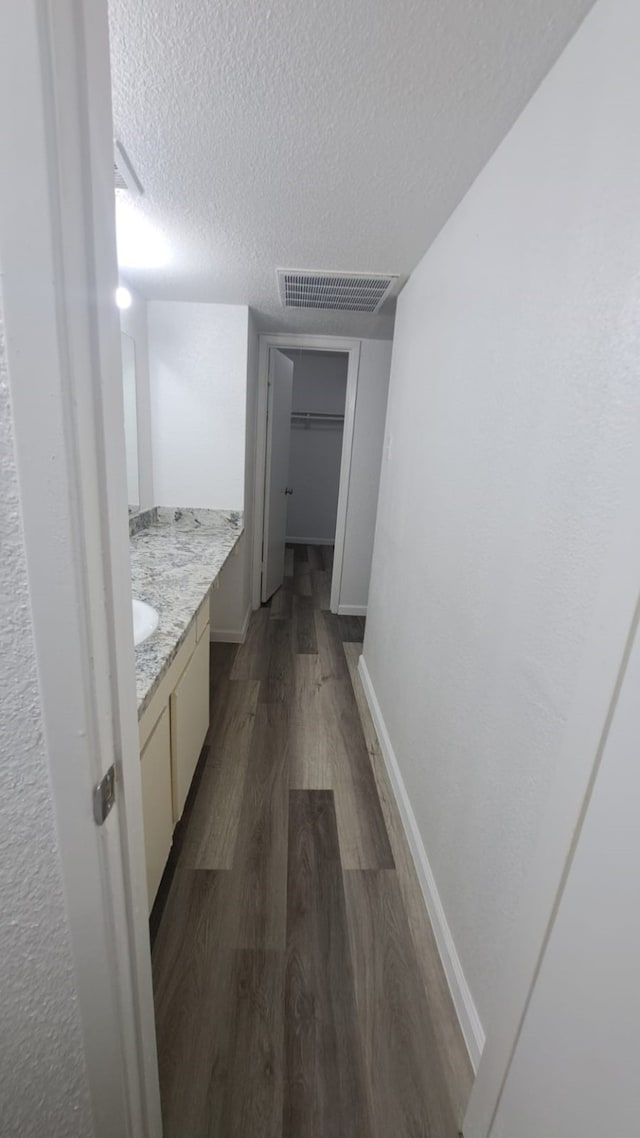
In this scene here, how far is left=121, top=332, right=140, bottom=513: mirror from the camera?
2.34 meters

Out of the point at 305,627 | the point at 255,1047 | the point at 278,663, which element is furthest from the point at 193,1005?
the point at 305,627

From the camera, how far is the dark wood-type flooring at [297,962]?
99 cm

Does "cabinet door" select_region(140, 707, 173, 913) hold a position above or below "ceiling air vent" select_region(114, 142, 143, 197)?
below

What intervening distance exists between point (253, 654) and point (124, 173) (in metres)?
2.48

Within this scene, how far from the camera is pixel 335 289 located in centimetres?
220

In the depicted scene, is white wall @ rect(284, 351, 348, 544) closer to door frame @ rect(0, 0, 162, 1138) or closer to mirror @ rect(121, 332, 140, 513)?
mirror @ rect(121, 332, 140, 513)

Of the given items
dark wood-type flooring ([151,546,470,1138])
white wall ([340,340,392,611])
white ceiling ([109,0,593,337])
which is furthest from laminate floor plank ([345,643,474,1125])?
white ceiling ([109,0,593,337])

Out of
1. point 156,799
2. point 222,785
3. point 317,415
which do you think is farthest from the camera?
point 317,415

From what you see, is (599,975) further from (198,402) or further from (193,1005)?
(198,402)

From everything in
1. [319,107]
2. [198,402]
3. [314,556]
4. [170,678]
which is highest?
[319,107]

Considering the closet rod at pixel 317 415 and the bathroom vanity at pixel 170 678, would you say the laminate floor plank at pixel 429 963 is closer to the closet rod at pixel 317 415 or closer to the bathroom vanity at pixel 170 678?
the bathroom vanity at pixel 170 678

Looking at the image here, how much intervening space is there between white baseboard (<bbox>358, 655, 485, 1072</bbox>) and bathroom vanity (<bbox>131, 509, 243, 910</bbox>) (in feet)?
2.75

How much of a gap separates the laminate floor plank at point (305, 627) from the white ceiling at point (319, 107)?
7.76ft

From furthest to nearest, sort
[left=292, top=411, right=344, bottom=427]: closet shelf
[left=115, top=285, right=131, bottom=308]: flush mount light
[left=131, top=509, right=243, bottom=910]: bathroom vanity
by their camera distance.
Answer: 1. [left=292, top=411, right=344, bottom=427]: closet shelf
2. [left=115, top=285, right=131, bottom=308]: flush mount light
3. [left=131, top=509, right=243, bottom=910]: bathroom vanity
